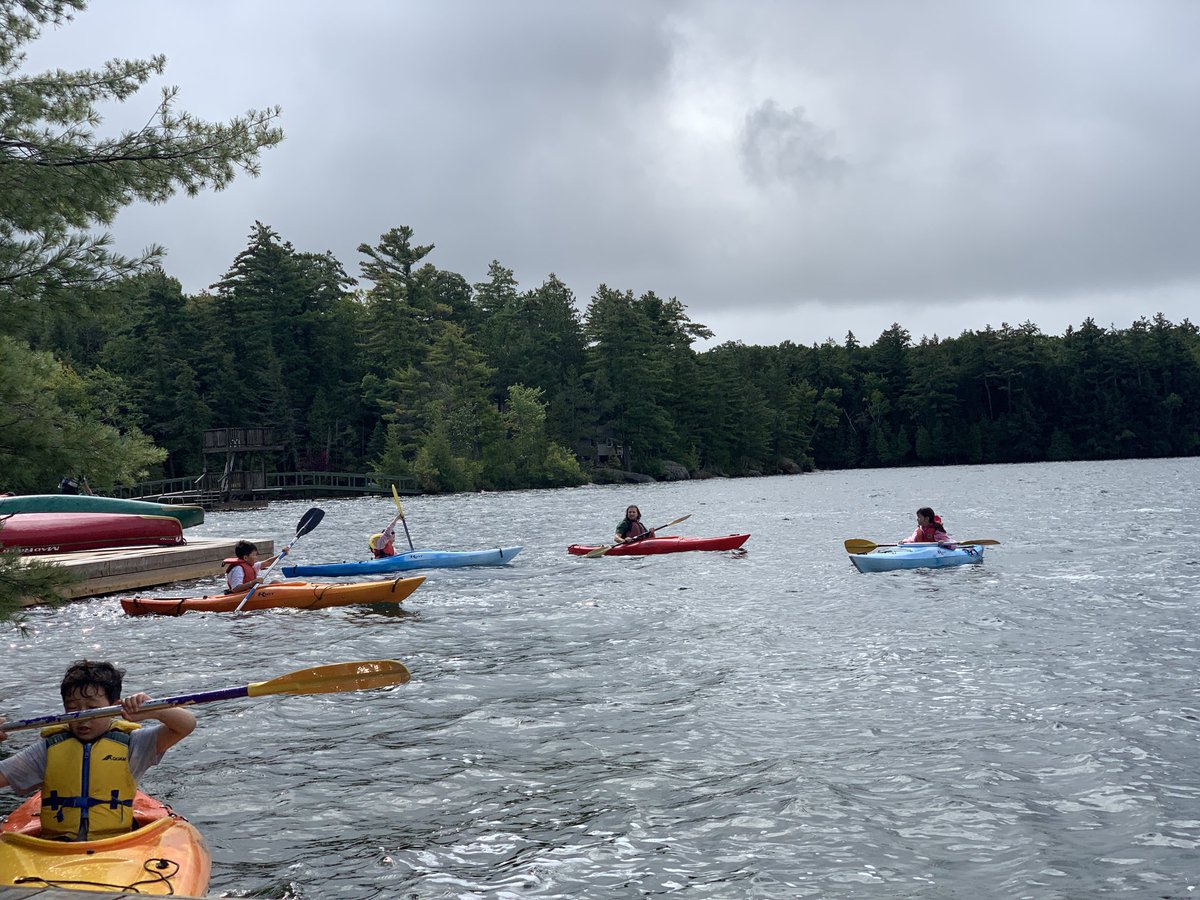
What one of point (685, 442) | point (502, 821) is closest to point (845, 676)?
point (502, 821)

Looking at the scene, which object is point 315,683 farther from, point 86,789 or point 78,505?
point 78,505

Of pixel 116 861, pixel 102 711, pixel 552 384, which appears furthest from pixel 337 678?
pixel 552 384

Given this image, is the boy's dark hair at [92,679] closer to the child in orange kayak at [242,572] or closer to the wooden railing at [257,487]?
the child in orange kayak at [242,572]

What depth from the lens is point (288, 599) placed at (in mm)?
15648

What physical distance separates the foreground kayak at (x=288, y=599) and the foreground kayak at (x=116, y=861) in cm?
995

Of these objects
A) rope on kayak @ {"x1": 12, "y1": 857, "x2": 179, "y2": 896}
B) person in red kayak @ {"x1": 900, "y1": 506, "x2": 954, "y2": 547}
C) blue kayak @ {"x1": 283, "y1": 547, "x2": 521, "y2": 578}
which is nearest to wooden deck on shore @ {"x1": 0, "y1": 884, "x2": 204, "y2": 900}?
rope on kayak @ {"x1": 12, "y1": 857, "x2": 179, "y2": 896}

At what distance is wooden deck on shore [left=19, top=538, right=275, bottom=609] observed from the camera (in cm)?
1748

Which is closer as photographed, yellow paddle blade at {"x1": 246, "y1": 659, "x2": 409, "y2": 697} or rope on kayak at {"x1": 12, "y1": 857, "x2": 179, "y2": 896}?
rope on kayak at {"x1": 12, "y1": 857, "x2": 179, "y2": 896}

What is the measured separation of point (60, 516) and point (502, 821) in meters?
16.7

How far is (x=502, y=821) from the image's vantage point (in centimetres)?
698

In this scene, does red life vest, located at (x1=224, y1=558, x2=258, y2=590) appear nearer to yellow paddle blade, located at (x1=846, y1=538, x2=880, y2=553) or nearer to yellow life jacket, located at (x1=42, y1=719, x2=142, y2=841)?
yellow life jacket, located at (x1=42, y1=719, x2=142, y2=841)

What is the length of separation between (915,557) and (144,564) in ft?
45.4

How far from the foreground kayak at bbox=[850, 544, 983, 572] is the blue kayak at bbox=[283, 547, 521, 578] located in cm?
723

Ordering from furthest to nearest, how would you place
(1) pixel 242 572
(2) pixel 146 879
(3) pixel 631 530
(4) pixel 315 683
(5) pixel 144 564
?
(3) pixel 631 530 < (5) pixel 144 564 < (1) pixel 242 572 < (4) pixel 315 683 < (2) pixel 146 879
